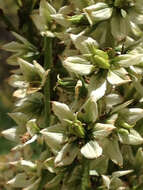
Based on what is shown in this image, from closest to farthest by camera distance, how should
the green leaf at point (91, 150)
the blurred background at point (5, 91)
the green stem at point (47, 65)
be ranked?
the green leaf at point (91, 150) < the green stem at point (47, 65) < the blurred background at point (5, 91)

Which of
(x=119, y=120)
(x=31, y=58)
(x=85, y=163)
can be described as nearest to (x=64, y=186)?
(x=85, y=163)

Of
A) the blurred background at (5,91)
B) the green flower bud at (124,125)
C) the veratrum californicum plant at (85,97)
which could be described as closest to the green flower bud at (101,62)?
the veratrum californicum plant at (85,97)

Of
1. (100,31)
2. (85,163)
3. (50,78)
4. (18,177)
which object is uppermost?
(100,31)

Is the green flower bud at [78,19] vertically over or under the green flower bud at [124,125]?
over

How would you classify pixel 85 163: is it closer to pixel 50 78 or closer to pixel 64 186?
pixel 64 186

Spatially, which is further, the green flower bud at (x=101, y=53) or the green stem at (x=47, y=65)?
the green stem at (x=47, y=65)

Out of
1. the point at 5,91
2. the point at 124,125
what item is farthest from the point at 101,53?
the point at 5,91

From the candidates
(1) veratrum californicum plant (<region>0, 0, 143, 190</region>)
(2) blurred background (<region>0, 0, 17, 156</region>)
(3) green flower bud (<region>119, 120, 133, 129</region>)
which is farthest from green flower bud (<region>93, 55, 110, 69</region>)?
(2) blurred background (<region>0, 0, 17, 156</region>)

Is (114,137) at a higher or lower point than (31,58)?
lower

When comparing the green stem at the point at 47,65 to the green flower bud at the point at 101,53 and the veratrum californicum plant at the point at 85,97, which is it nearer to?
the veratrum californicum plant at the point at 85,97
